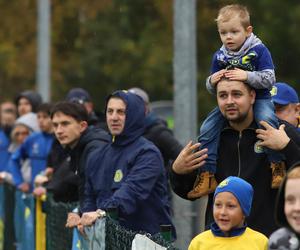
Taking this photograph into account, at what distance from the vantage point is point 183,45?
1388 cm

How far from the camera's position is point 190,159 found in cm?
841

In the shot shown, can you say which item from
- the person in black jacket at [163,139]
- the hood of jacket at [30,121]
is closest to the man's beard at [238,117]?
Result: the person in black jacket at [163,139]

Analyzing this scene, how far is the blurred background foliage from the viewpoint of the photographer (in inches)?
1416

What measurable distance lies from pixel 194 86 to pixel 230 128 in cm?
553

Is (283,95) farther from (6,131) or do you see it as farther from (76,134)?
(6,131)

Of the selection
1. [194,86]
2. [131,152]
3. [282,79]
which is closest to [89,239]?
Answer: [131,152]

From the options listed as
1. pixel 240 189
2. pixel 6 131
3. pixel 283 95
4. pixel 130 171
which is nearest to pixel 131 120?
pixel 130 171

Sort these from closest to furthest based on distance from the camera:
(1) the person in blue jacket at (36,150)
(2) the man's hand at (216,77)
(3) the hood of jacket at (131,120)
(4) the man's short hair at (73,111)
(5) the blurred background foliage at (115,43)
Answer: (2) the man's hand at (216,77), (3) the hood of jacket at (131,120), (4) the man's short hair at (73,111), (1) the person in blue jacket at (36,150), (5) the blurred background foliage at (115,43)

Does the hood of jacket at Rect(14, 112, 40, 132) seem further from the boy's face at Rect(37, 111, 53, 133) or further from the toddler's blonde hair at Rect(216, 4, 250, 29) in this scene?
the toddler's blonde hair at Rect(216, 4, 250, 29)

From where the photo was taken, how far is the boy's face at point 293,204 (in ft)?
19.6

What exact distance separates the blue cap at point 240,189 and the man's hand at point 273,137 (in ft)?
1.46

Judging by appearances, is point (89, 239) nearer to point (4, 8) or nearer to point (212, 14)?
point (212, 14)

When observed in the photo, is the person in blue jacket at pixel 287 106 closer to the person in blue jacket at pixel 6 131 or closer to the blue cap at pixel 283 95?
the blue cap at pixel 283 95

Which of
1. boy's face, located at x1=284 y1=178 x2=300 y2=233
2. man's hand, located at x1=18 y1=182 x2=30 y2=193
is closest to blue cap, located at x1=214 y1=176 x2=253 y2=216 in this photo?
boy's face, located at x1=284 y1=178 x2=300 y2=233
